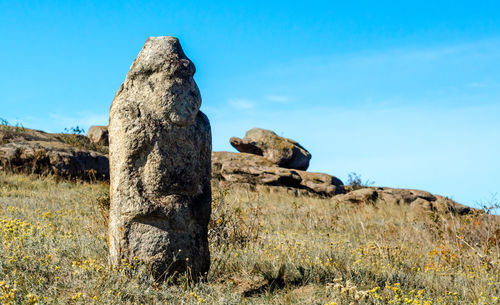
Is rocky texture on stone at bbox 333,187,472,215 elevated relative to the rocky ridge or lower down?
lower down

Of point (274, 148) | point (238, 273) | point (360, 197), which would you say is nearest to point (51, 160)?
point (274, 148)

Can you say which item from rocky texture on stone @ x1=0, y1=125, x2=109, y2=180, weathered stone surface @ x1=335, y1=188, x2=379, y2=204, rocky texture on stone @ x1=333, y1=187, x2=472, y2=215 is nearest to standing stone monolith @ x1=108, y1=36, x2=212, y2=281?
rocky texture on stone @ x1=0, y1=125, x2=109, y2=180

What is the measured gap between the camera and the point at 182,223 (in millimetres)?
5117

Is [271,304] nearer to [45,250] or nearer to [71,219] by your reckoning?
[45,250]

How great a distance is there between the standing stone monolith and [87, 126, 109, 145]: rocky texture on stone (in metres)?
21.4

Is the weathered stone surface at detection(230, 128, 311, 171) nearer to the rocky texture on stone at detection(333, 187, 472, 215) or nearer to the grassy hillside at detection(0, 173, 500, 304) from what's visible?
the rocky texture on stone at detection(333, 187, 472, 215)

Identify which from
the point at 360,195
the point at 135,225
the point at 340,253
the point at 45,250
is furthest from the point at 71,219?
the point at 360,195

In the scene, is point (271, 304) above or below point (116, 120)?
below

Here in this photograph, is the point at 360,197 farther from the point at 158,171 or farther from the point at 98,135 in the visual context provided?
the point at 98,135

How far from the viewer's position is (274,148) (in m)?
22.4

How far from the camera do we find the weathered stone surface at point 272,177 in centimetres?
1925

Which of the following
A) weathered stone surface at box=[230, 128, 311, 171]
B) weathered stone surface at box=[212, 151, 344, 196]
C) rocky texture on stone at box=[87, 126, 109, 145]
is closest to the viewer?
weathered stone surface at box=[212, 151, 344, 196]

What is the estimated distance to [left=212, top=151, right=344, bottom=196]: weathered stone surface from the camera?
758 inches

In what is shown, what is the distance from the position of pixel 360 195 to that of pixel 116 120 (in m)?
13.6
